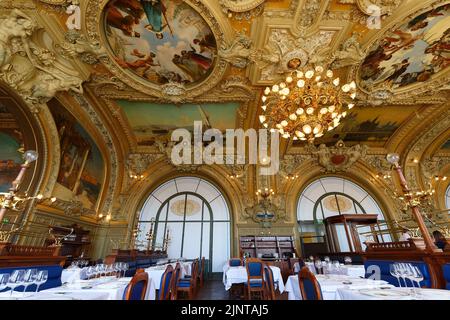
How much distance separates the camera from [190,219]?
11.2 meters

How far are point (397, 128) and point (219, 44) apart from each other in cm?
1020

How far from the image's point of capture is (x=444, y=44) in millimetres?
6402

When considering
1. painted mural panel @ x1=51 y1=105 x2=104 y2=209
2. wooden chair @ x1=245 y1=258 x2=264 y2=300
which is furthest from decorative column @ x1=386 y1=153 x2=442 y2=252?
painted mural panel @ x1=51 y1=105 x2=104 y2=209

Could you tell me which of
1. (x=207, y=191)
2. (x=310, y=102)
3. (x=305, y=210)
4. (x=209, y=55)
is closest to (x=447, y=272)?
(x=310, y=102)

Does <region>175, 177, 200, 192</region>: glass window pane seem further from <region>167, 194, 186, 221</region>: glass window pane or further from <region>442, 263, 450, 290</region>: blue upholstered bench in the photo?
<region>442, 263, 450, 290</region>: blue upholstered bench

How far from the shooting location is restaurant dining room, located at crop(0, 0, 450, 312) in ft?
12.0

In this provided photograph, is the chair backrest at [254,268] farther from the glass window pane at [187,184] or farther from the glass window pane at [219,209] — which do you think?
the glass window pane at [187,184]

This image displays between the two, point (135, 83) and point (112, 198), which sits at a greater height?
point (135, 83)

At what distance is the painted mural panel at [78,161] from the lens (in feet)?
24.4

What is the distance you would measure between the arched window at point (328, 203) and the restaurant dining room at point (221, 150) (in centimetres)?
9

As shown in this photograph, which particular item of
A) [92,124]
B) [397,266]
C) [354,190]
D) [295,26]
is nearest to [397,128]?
[354,190]

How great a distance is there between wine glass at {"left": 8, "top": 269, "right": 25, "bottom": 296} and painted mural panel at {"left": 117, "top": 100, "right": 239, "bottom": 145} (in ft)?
23.8

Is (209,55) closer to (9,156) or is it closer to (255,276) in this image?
(255,276)

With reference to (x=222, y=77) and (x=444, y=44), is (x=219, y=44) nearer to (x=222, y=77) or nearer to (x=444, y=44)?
(x=222, y=77)
